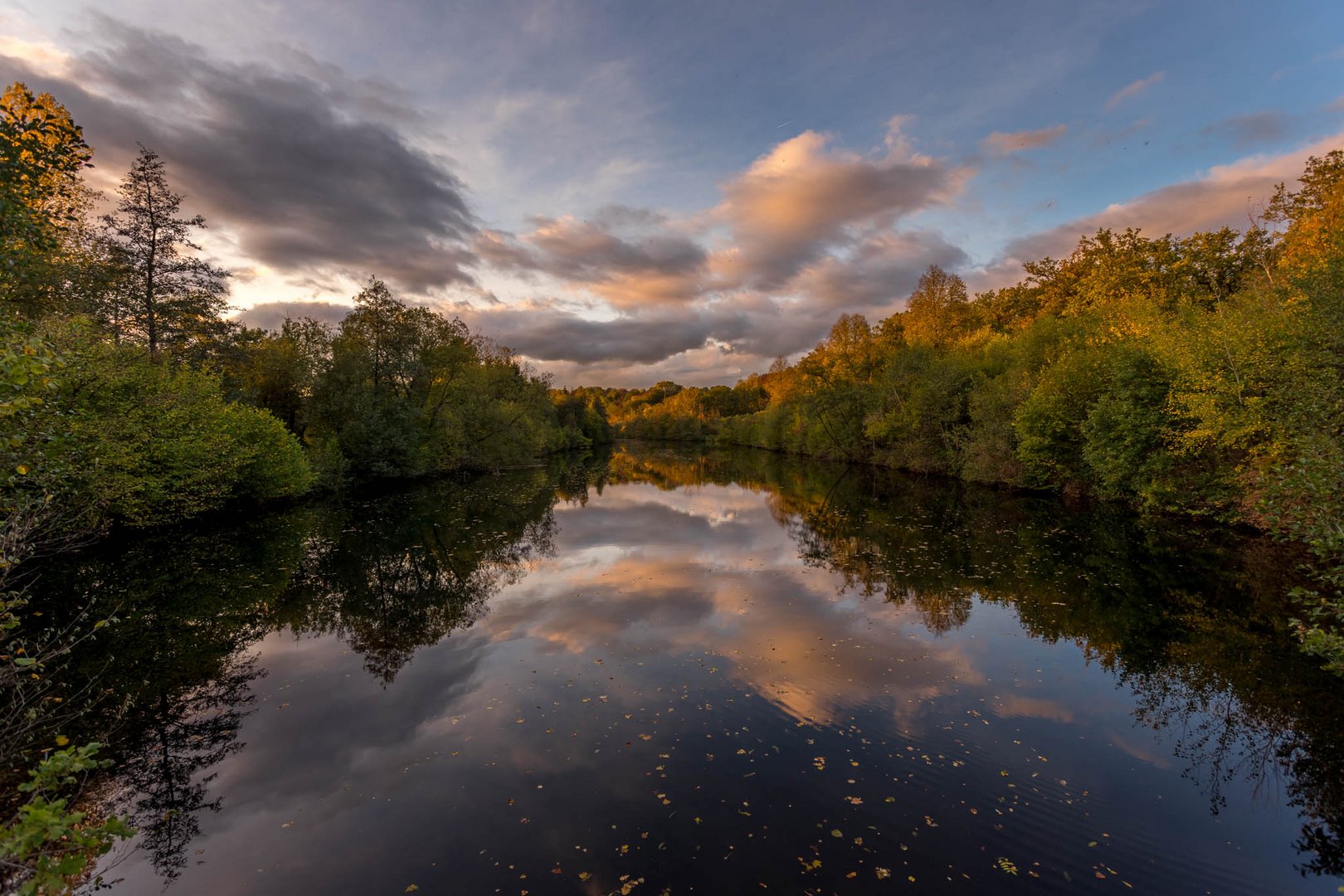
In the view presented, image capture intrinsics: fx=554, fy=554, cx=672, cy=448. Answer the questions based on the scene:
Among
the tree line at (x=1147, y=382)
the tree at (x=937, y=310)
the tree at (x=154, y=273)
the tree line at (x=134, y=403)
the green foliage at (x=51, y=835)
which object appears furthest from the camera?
the tree at (x=937, y=310)

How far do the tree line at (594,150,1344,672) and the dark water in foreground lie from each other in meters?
2.73

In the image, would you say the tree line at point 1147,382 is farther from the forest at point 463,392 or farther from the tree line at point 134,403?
the tree line at point 134,403

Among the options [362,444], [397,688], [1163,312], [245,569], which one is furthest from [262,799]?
[1163,312]

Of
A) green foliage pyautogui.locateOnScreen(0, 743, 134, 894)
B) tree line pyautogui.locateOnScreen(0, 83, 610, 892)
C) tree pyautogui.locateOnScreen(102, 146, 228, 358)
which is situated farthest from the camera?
tree pyautogui.locateOnScreen(102, 146, 228, 358)

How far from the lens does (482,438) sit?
55500 millimetres

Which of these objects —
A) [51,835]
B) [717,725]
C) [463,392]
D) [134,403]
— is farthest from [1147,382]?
[463,392]

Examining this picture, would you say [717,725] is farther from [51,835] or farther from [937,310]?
[937,310]

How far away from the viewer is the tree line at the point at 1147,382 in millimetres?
13164

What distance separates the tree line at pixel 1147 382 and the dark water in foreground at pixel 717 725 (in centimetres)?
273

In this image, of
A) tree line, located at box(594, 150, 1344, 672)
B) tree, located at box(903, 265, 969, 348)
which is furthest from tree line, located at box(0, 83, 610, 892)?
tree, located at box(903, 265, 969, 348)

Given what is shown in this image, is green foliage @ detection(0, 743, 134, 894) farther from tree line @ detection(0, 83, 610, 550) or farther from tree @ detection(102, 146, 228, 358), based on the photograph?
tree @ detection(102, 146, 228, 358)

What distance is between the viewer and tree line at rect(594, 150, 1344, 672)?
1316cm

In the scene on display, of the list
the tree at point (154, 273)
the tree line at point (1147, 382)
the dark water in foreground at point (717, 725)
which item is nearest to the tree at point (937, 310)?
the tree line at point (1147, 382)

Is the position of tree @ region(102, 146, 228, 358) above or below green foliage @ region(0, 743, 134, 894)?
above
